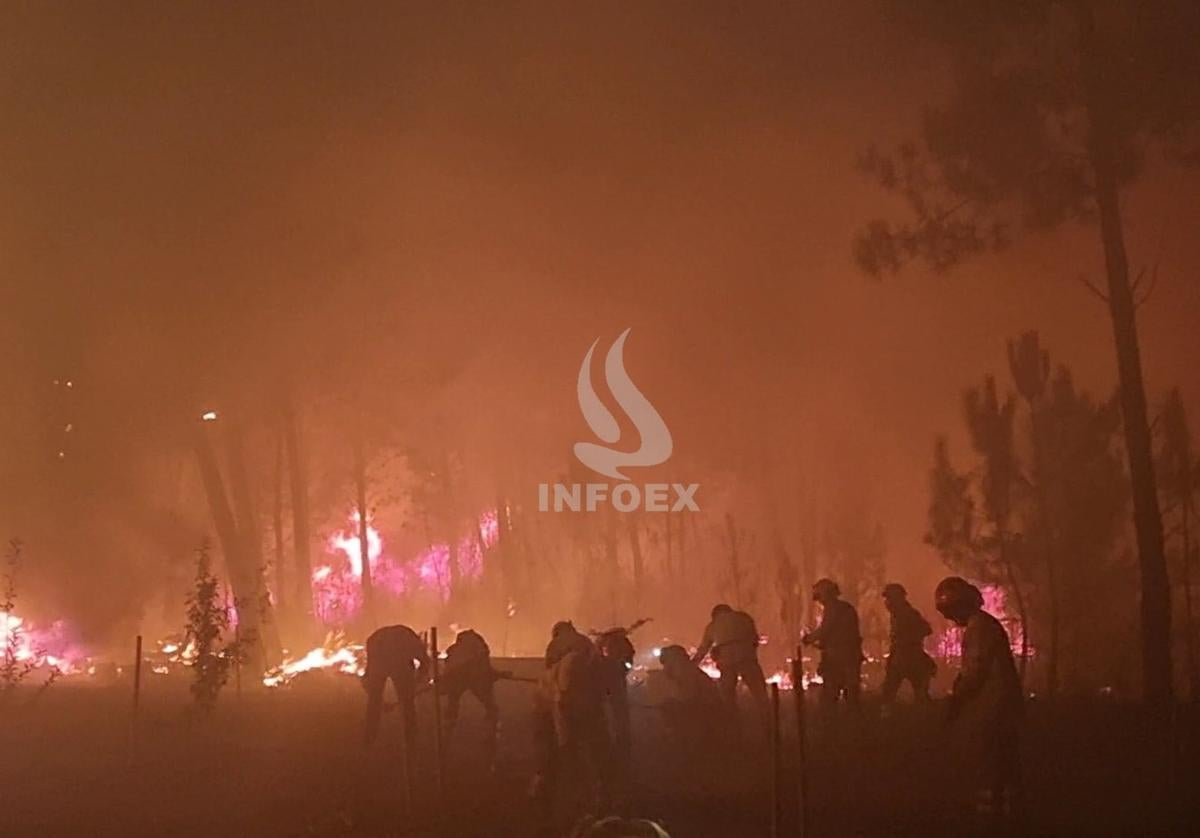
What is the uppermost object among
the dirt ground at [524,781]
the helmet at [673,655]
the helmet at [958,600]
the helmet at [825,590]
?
the helmet at [825,590]

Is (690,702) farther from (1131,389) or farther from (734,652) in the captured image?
(1131,389)

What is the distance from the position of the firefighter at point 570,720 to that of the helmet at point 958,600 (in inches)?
111

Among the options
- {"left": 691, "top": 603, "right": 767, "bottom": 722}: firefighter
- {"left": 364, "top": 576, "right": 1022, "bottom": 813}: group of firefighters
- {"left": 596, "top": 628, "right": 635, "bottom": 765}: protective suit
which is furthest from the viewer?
{"left": 691, "top": 603, "right": 767, "bottom": 722}: firefighter

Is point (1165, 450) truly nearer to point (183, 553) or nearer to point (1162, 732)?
point (1162, 732)

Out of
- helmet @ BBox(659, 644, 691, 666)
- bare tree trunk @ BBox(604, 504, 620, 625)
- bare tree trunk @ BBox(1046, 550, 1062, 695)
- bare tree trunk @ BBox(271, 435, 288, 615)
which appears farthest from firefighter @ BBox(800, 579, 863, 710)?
bare tree trunk @ BBox(604, 504, 620, 625)

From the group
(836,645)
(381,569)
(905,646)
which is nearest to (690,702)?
(836,645)

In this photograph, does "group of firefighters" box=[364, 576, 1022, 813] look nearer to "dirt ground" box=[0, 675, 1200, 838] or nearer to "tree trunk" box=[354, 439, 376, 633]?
"dirt ground" box=[0, 675, 1200, 838]

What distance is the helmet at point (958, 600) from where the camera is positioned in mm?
9367

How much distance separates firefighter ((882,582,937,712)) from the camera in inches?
542

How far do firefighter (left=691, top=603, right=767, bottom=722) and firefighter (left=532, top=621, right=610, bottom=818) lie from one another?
14.3 feet

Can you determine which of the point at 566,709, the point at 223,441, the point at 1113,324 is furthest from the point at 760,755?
the point at 223,441

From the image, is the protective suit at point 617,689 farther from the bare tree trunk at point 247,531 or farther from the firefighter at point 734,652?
the bare tree trunk at point 247,531

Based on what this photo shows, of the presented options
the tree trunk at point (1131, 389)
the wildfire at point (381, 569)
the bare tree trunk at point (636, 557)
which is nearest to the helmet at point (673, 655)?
the tree trunk at point (1131, 389)

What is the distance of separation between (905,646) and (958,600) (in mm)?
4796
